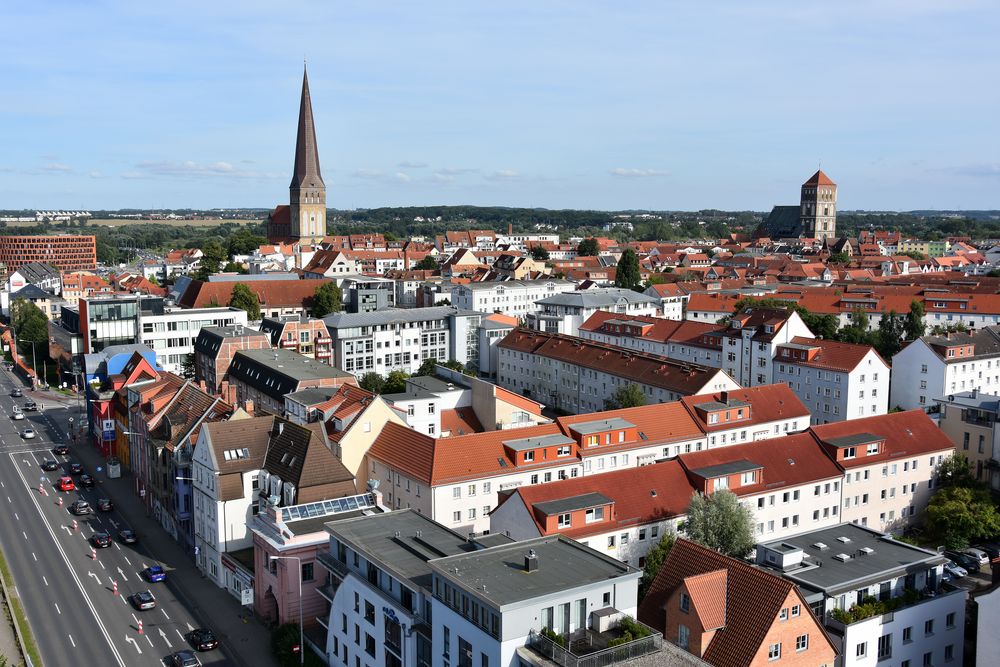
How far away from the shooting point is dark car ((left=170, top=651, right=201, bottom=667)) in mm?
34875

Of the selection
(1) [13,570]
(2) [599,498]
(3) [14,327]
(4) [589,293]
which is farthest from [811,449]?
(3) [14,327]

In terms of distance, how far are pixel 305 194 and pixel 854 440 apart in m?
149

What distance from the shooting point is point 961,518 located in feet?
147

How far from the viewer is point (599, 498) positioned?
129ft

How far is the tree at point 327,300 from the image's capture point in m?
108

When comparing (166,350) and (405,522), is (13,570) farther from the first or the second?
(166,350)

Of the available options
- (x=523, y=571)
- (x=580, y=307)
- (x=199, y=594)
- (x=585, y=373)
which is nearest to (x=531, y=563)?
(x=523, y=571)

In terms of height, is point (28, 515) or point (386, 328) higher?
point (386, 328)

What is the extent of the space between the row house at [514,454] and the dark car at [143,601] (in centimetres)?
1251

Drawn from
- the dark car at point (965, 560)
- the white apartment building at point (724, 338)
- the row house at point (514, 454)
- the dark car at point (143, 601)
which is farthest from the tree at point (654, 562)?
the white apartment building at point (724, 338)

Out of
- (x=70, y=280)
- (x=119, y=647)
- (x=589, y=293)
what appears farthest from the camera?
(x=70, y=280)

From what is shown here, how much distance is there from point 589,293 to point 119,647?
235 feet

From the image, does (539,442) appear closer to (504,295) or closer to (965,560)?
(965,560)

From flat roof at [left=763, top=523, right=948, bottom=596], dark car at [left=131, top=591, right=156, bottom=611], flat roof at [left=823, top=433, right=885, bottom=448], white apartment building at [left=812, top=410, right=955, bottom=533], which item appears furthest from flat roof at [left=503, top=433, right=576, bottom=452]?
dark car at [left=131, top=591, right=156, bottom=611]
